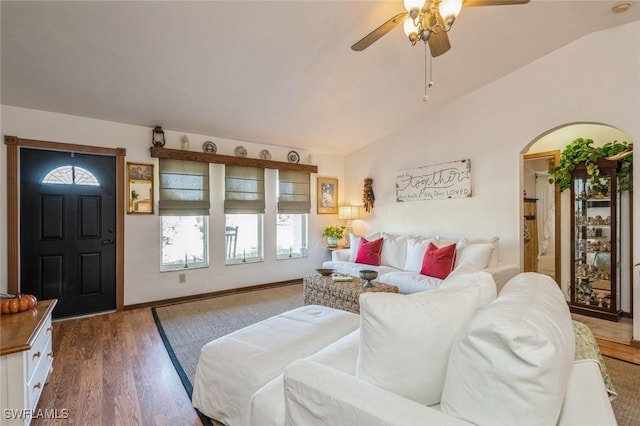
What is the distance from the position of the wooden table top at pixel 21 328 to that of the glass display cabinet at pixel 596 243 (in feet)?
16.5

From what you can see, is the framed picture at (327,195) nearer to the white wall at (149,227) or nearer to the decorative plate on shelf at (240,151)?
the white wall at (149,227)

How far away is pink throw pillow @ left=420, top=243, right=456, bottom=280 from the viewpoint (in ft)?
11.7

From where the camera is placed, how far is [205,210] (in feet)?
14.3

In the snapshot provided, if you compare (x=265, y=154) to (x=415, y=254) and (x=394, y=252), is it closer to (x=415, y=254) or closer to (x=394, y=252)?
(x=394, y=252)

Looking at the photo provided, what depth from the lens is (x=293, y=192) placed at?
208 inches

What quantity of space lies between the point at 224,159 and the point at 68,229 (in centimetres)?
202

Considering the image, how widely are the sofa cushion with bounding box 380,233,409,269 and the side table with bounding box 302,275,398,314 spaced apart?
1098 mm

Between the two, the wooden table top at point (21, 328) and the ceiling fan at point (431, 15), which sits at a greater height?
the ceiling fan at point (431, 15)

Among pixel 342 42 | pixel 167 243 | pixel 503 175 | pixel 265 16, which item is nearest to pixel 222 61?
pixel 265 16

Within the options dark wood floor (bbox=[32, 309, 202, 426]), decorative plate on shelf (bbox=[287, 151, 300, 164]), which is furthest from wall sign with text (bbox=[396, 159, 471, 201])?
dark wood floor (bbox=[32, 309, 202, 426])

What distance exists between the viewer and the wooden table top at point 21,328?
1.62 m

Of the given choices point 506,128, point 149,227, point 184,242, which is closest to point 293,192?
point 184,242

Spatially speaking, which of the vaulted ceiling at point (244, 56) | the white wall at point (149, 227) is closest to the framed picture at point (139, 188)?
the white wall at point (149, 227)

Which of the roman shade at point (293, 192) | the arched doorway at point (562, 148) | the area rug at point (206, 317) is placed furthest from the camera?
the roman shade at point (293, 192)
